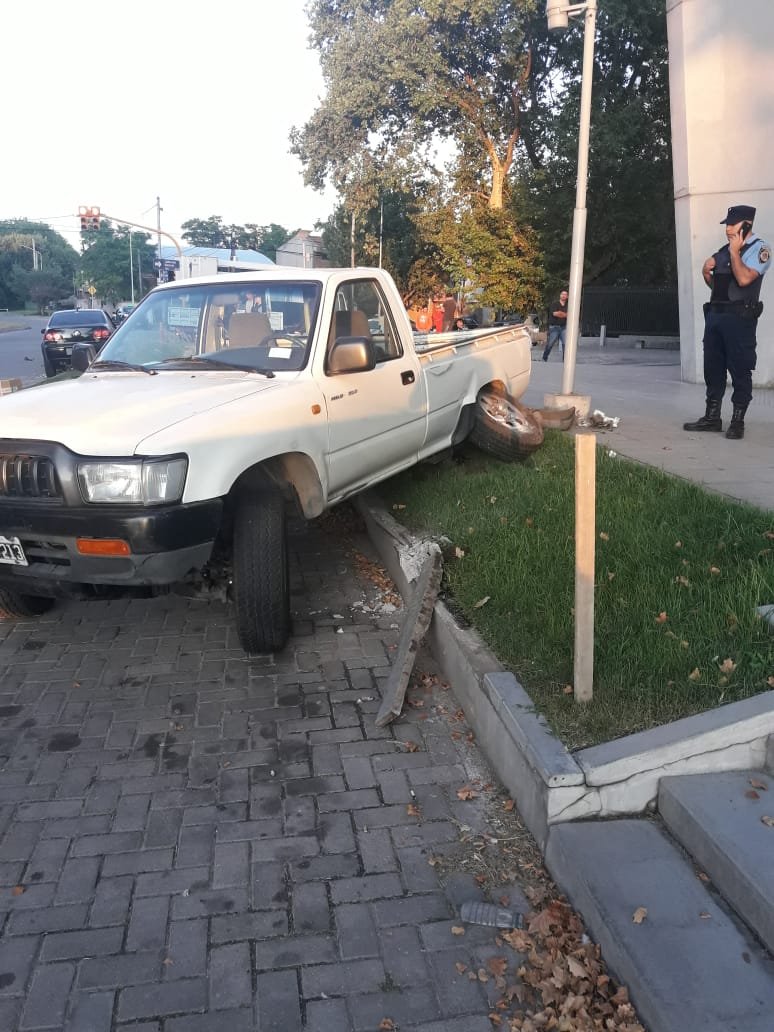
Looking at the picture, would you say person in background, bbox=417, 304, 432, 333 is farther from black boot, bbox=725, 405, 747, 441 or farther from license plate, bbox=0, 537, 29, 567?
license plate, bbox=0, 537, 29, 567

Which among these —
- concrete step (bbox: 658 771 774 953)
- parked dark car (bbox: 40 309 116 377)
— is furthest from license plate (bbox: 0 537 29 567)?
parked dark car (bbox: 40 309 116 377)

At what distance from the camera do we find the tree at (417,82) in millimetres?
27188

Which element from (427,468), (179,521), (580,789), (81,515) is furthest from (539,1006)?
(427,468)

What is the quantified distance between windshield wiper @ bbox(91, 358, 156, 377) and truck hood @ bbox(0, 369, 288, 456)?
0.20ft

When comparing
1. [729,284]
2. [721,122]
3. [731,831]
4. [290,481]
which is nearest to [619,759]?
[731,831]

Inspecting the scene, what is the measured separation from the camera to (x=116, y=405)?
4023 mm

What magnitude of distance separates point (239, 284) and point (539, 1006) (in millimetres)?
4386

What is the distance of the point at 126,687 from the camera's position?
4.22 meters

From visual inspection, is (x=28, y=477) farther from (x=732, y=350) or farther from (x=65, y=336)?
(x=65, y=336)

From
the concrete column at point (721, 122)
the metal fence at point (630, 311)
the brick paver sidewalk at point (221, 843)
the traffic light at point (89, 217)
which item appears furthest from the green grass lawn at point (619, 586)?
the traffic light at point (89, 217)

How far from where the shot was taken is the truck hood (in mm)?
3680

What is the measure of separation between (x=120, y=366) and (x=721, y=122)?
10.9 meters

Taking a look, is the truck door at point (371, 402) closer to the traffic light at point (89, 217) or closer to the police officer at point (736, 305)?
the police officer at point (736, 305)

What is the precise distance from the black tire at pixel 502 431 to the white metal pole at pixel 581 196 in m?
2.84
